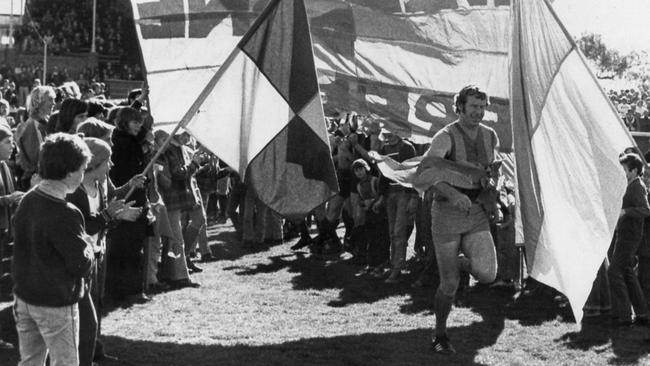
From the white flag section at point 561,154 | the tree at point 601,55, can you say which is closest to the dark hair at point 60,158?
the white flag section at point 561,154

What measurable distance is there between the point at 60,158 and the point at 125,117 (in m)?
4.24

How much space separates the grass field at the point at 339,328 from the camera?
27.1ft

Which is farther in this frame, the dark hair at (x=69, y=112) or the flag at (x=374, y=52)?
the flag at (x=374, y=52)

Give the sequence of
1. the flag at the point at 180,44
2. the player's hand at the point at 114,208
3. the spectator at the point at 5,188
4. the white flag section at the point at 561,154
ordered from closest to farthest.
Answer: the player's hand at the point at 114,208 → the white flag section at the point at 561,154 → the spectator at the point at 5,188 → the flag at the point at 180,44

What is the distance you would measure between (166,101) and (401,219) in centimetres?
440

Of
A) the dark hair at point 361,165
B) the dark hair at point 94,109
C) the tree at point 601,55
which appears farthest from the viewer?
the tree at point 601,55

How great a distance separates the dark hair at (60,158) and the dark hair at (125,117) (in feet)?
13.6

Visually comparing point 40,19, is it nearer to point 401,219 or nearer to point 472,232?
point 401,219

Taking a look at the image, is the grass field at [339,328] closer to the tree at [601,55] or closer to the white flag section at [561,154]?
the white flag section at [561,154]

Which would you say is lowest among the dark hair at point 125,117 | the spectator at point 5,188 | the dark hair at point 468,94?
the spectator at point 5,188

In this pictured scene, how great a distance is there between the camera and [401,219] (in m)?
12.7

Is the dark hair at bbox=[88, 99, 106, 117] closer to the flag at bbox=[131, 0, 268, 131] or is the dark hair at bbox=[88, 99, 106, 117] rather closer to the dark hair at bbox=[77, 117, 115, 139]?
the flag at bbox=[131, 0, 268, 131]

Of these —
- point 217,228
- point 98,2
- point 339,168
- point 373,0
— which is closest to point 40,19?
point 98,2

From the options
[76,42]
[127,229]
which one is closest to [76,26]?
[76,42]
